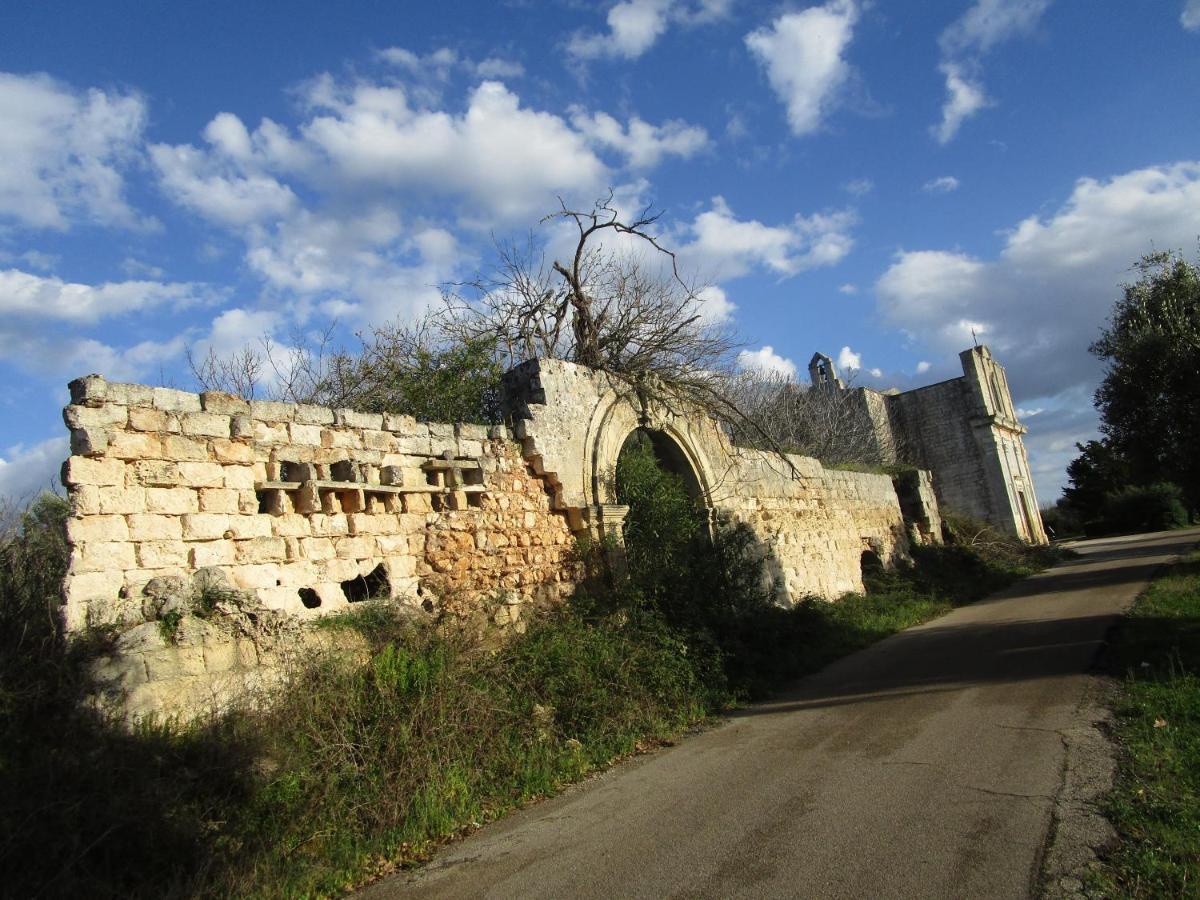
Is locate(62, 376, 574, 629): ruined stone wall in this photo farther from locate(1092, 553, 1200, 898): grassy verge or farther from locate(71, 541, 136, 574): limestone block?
locate(1092, 553, 1200, 898): grassy verge

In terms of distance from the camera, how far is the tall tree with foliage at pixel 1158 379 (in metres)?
15.4

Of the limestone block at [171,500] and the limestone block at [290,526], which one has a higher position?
the limestone block at [171,500]

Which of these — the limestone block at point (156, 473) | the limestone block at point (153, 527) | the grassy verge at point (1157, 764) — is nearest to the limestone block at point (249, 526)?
the limestone block at point (153, 527)

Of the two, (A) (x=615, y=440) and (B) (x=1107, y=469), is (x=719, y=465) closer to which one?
(A) (x=615, y=440)

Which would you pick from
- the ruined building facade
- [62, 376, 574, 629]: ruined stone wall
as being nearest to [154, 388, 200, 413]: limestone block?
[62, 376, 574, 629]: ruined stone wall

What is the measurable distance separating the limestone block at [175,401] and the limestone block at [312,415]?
883 mm

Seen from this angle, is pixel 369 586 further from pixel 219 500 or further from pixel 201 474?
pixel 201 474

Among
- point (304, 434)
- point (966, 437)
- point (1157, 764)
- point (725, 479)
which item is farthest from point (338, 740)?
point (966, 437)

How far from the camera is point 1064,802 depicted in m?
4.40

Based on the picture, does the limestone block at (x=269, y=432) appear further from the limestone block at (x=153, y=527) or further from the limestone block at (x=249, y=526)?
the limestone block at (x=153, y=527)

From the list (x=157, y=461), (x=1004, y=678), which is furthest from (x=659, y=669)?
(x=157, y=461)

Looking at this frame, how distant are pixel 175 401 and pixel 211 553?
124 centimetres

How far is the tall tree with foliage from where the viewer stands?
50.7 ft

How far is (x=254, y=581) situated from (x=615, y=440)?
5404mm
